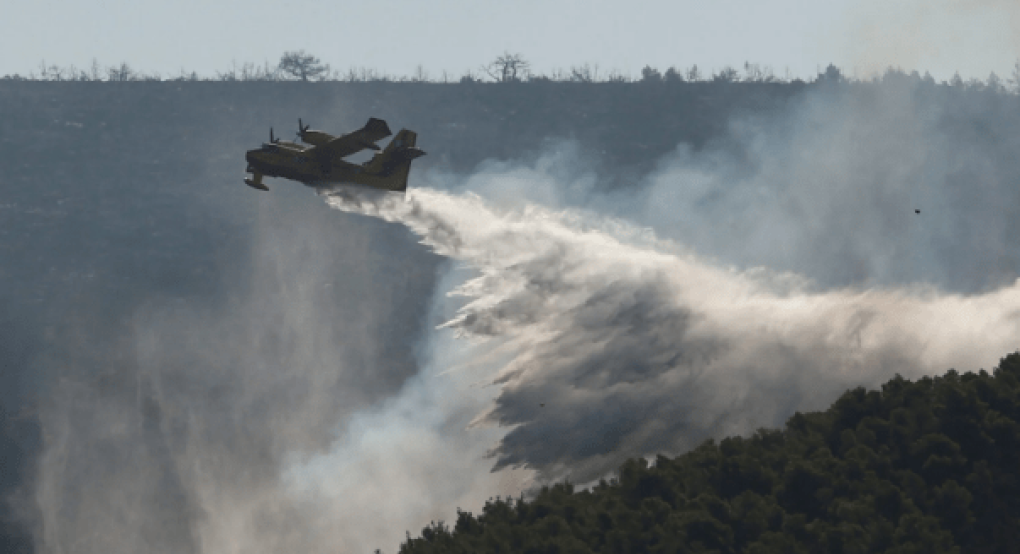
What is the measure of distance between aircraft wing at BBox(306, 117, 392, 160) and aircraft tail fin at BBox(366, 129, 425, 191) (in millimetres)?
2340

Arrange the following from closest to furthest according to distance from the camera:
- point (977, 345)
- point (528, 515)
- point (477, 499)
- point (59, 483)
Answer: point (528, 515), point (977, 345), point (477, 499), point (59, 483)

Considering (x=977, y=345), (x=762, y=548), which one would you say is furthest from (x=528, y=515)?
(x=977, y=345)

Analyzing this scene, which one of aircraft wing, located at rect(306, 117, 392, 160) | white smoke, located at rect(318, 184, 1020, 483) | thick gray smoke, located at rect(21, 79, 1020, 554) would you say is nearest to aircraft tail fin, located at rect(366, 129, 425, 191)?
thick gray smoke, located at rect(21, 79, 1020, 554)

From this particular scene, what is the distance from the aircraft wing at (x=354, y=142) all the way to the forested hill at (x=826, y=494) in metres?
27.7

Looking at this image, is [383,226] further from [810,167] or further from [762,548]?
[762,548]

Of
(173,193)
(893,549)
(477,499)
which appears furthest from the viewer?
(173,193)

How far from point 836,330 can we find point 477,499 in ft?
149

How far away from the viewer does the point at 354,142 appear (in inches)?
2739

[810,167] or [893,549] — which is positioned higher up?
[810,167]

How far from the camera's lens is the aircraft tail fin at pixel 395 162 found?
240ft

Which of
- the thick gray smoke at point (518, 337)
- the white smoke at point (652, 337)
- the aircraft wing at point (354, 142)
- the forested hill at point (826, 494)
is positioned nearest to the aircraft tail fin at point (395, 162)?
the thick gray smoke at point (518, 337)

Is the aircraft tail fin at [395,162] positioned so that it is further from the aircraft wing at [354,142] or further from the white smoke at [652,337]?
the white smoke at [652,337]

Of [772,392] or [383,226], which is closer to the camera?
[772,392]

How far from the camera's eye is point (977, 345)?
79875 mm
